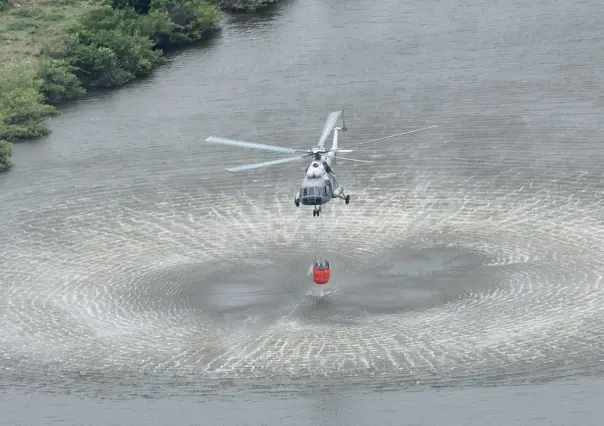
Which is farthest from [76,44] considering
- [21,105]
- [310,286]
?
[310,286]

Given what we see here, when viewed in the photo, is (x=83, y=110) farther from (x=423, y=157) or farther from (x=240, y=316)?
(x=240, y=316)

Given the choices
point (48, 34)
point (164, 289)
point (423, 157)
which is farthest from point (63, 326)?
point (48, 34)

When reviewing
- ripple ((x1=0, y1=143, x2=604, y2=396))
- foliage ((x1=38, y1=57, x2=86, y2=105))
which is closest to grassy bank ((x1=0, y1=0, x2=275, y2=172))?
foliage ((x1=38, y1=57, x2=86, y2=105))

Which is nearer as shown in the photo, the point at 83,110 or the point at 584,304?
the point at 584,304

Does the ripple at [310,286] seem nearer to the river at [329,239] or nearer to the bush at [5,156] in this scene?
the river at [329,239]

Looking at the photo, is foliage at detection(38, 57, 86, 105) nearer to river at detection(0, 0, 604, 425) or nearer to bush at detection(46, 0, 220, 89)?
bush at detection(46, 0, 220, 89)

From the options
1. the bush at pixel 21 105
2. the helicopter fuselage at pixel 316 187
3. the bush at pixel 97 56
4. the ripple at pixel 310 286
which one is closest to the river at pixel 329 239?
the ripple at pixel 310 286
